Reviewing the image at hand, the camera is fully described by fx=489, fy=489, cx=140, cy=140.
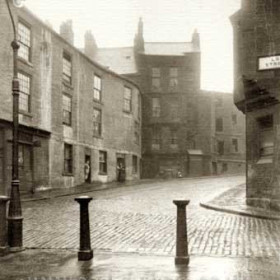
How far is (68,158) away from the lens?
27.4 meters

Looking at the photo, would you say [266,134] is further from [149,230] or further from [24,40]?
[24,40]

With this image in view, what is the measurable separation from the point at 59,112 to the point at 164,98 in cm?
2229

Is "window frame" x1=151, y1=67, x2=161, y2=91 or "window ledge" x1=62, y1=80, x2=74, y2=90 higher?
"window frame" x1=151, y1=67, x2=161, y2=91

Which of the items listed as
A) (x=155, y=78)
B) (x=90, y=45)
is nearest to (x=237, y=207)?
(x=155, y=78)

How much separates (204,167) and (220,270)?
44062 millimetres

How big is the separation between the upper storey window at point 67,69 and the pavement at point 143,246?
12.4 metres

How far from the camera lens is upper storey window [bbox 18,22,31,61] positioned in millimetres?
21873

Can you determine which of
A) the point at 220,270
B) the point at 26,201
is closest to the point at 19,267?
the point at 220,270

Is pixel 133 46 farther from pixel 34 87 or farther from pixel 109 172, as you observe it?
pixel 34 87

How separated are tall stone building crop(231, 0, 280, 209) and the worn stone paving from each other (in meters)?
1.96

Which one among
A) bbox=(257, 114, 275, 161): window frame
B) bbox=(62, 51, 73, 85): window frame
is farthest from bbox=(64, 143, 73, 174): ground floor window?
bbox=(257, 114, 275, 161): window frame

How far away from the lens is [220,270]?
23.0 ft

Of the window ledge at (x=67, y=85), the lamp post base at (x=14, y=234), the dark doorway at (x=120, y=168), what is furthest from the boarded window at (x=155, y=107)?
the lamp post base at (x=14, y=234)

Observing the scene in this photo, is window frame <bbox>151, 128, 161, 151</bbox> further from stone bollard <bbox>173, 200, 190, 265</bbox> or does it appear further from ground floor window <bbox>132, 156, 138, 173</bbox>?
stone bollard <bbox>173, 200, 190, 265</bbox>
